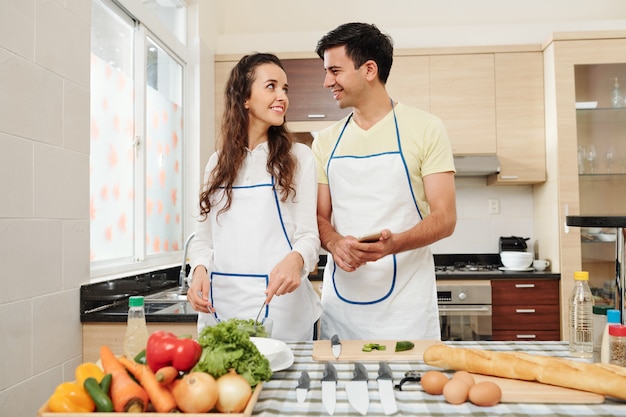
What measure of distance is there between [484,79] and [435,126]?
2.05 m

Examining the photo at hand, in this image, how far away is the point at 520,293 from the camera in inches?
132

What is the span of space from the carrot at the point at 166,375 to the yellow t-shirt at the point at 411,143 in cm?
109

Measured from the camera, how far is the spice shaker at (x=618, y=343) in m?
1.11

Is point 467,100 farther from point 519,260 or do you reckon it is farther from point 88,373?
point 88,373

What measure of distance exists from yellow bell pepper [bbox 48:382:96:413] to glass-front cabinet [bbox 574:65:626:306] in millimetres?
3243

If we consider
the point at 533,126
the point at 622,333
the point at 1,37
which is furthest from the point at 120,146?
the point at 533,126

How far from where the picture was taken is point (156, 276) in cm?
278

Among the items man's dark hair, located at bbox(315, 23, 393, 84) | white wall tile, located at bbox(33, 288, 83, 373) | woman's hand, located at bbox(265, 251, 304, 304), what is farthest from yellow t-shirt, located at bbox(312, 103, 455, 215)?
white wall tile, located at bbox(33, 288, 83, 373)

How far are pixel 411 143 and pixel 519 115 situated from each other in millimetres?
2106

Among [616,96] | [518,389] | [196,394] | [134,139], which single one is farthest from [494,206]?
[196,394]

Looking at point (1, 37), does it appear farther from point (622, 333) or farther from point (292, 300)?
point (622, 333)

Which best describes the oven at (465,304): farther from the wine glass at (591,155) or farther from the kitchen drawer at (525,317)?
the wine glass at (591,155)

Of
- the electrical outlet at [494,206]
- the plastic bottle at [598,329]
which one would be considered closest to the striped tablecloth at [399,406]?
the plastic bottle at [598,329]

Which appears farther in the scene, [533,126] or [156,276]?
[533,126]
